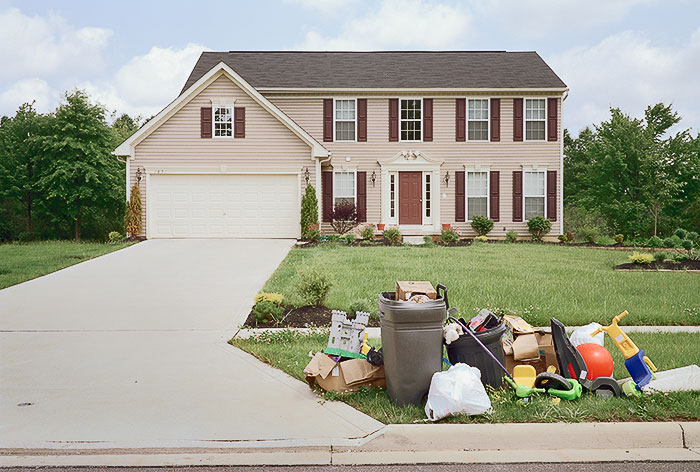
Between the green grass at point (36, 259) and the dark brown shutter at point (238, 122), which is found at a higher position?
the dark brown shutter at point (238, 122)

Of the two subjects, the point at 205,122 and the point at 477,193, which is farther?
the point at 477,193

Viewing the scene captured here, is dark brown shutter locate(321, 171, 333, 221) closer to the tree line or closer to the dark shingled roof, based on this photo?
the dark shingled roof

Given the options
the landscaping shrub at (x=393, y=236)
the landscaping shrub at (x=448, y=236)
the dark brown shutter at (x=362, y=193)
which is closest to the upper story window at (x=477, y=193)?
the landscaping shrub at (x=448, y=236)

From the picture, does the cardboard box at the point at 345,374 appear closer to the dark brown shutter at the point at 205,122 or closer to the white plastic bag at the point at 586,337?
the white plastic bag at the point at 586,337

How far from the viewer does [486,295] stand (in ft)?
34.8

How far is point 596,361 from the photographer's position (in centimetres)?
576

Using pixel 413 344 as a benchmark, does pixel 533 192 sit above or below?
above

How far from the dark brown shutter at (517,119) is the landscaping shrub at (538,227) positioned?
3201 millimetres

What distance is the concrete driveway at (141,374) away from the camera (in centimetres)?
498

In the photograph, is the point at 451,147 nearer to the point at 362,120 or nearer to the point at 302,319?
the point at 362,120

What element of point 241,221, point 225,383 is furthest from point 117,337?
point 241,221

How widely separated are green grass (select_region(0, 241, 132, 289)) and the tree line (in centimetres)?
526

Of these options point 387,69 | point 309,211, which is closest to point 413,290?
point 309,211

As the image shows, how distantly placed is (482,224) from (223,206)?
377 inches
